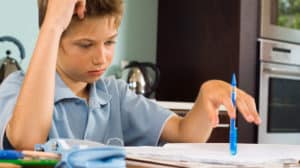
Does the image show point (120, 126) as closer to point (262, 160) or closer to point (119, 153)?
point (262, 160)

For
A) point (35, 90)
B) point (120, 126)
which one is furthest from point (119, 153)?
point (120, 126)

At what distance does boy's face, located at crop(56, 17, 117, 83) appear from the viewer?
105cm

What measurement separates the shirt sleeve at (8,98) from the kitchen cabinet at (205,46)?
158 centimetres

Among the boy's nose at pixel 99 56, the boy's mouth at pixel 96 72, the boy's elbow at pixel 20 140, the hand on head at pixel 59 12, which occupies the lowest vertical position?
the boy's elbow at pixel 20 140

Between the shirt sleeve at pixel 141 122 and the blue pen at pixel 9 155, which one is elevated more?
the blue pen at pixel 9 155

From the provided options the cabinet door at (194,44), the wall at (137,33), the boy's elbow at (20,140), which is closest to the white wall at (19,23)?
the wall at (137,33)

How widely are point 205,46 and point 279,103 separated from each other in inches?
20.2

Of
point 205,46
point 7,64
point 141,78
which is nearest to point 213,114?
point 7,64

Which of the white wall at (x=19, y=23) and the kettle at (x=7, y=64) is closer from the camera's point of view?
the kettle at (x=7, y=64)

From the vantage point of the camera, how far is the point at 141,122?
3.91 ft

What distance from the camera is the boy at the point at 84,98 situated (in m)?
0.91

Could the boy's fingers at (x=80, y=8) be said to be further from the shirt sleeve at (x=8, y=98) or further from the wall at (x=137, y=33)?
the wall at (x=137, y=33)

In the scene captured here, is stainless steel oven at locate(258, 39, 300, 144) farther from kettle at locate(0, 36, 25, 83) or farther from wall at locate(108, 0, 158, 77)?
kettle at locate(0, 36, 25, 83)

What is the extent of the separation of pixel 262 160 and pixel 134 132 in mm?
546
